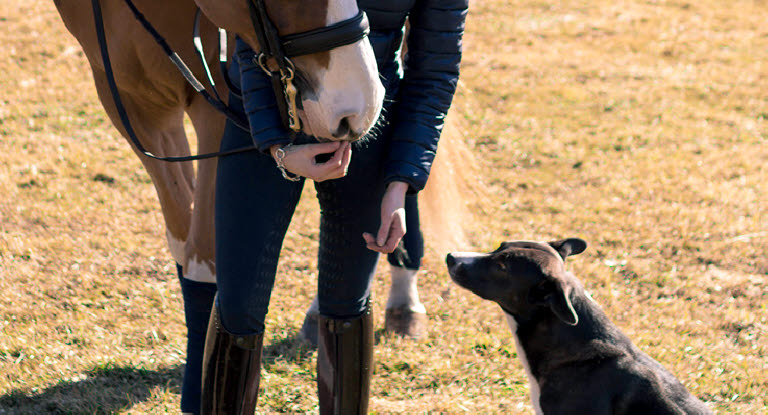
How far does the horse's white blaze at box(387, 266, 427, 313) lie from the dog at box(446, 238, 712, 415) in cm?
95

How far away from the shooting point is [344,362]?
2379mm

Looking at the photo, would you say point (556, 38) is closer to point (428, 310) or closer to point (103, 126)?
point (103, 126)

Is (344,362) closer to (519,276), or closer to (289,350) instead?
(519,276)

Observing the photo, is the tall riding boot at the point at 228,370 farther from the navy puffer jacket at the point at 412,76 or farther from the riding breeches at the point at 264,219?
the navy puffer jacket at the point at 412,76

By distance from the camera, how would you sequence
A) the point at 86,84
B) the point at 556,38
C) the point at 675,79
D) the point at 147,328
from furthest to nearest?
the point at 556,38 < the point at 675,79 < the point at 86,84 < the point at 147,328

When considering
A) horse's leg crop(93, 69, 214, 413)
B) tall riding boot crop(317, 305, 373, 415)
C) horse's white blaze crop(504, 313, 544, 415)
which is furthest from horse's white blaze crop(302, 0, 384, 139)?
horse's white blaze crop(504, 313, 544, 415)

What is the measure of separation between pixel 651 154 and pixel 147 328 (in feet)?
13.3

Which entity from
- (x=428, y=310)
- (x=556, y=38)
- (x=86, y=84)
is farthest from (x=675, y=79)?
(x=86, y=84)

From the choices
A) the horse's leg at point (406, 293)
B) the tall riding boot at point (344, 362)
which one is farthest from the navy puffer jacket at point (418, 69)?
the horse's leg at point (406, 293)

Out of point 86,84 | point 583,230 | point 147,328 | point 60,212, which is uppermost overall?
point 86,84

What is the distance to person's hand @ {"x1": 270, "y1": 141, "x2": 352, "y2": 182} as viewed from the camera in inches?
75.2

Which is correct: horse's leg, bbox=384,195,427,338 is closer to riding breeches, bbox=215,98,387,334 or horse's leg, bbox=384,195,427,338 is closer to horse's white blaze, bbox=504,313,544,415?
horse's white blaze, bbox=504,313,544,415

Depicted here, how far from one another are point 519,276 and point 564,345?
267mm

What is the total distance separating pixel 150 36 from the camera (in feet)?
8.51
